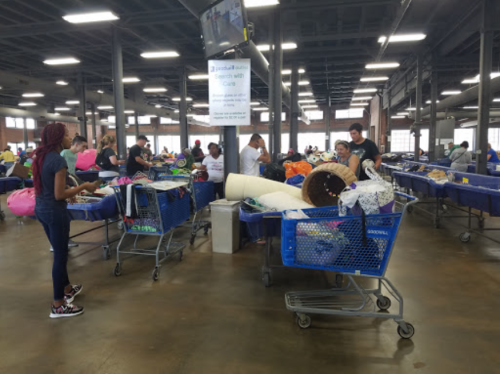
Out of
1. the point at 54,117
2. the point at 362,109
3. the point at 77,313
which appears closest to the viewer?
the point at 77,313

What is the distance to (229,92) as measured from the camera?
4828mm

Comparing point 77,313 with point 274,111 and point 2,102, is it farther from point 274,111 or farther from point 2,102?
point 2,102

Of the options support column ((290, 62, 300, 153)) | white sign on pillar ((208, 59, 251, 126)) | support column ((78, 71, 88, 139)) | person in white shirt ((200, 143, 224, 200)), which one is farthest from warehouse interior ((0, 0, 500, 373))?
support column ((78, 71, 88, 139))

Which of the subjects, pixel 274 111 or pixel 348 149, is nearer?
pixel 348 149

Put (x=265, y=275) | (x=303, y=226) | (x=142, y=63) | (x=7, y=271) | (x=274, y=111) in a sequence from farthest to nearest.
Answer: (x=142, y=63)
(x=274, y=111)
(x=7, y=271)
(x=265, y=275)
(x=303, y=226)

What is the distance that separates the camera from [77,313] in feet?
9.66

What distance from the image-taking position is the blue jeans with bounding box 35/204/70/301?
2834 millimetres

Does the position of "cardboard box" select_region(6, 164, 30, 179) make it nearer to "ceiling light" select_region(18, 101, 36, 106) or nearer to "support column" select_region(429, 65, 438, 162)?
"support column" select_region(429, 65, 438, 162)

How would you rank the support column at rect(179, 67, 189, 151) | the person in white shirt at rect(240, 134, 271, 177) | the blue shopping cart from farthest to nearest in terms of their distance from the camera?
the support column at rect(179, 67, 189, 151)
the person in white shirt at rect(240, 134, 271, 177)
the blue shopping cart

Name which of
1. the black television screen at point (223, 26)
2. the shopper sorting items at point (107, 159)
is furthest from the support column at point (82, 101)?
the black television screen at point (223, 26)

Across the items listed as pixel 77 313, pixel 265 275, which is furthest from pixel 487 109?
pixel 77 313

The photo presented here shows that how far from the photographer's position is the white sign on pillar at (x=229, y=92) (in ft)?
15.7

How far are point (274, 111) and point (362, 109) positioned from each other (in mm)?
24341

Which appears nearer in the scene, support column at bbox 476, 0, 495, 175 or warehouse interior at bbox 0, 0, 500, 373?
warehouse interior at bbox 0, 0, 500, 373
